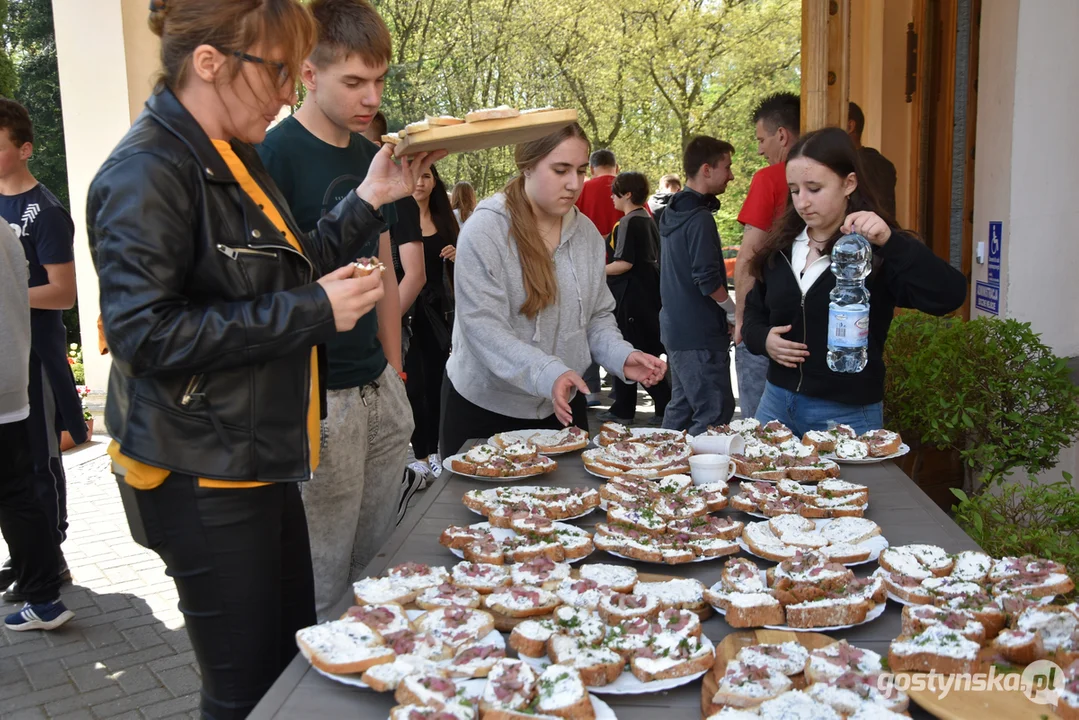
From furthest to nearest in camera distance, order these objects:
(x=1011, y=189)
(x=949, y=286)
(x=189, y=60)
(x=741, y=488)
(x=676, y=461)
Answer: (x=1011, y=189) < (x=949, y=286) < (x=676, y=461) < (x=741, y=488) < (x=189, y=60)

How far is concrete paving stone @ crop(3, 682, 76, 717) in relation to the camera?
3650 mm

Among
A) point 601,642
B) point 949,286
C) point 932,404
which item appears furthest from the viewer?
point 932,404

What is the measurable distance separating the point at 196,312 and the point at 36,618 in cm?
320

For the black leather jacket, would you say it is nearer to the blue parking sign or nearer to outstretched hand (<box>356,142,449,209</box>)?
outstretched hand (<box>356,142,449,209</box>)

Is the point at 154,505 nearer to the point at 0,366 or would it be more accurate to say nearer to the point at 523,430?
the point at 523,430

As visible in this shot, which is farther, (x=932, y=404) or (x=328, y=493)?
(x=932, y=404)

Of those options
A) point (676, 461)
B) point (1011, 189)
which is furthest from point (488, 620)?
point (1011, 189)

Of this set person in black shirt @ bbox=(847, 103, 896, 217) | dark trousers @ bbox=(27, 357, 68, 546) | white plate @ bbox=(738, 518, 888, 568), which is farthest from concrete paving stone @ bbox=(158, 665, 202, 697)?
person in black shirt @ bbox=(847, 103, 896, 217)

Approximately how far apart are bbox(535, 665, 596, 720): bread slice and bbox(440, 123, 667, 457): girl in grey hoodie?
149 cm

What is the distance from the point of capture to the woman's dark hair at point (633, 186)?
8.02 m

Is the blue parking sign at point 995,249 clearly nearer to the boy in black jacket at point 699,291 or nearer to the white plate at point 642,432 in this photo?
the boy in black jacket at point 699,291

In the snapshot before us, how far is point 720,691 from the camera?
1.51 metres

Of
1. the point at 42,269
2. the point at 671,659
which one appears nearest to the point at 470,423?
the point at 671,659

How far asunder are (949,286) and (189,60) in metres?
2.40
